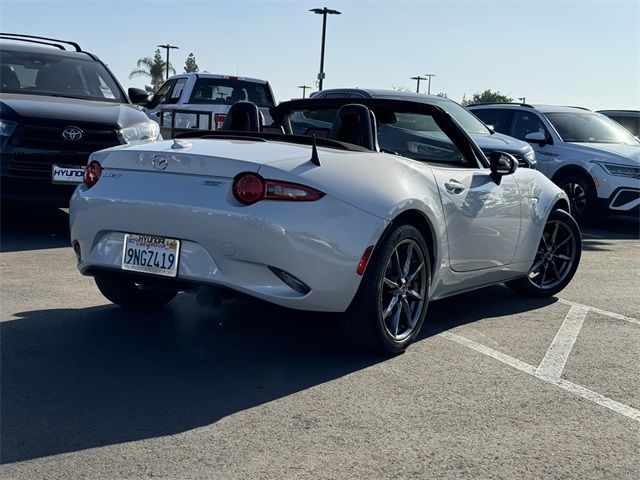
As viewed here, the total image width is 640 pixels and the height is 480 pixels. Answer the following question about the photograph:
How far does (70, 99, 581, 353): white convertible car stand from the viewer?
4445 mm

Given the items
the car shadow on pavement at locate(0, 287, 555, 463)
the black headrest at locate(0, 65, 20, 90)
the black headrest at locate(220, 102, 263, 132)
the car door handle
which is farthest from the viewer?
the black headrest at locate(0, 65, 20, 90)

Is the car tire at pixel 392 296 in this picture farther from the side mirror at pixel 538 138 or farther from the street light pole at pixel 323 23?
the street light pole at pixel 323 23

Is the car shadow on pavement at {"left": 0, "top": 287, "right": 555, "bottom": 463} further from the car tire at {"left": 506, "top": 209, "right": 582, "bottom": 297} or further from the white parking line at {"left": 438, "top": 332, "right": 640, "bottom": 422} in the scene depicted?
the car tire at {"left": 506, "top": 209, "right": 582, "bottom": 297}

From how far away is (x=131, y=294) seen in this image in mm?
5668

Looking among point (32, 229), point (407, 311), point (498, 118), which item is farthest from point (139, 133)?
point (498, 118)

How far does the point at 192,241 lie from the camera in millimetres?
4488

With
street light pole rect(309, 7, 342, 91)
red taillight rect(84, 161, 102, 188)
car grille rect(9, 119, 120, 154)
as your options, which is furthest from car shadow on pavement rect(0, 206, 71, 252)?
street light pole rect(309, 7, 342, 91)

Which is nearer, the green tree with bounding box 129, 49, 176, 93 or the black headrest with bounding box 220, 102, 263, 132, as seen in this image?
the black headrest with bounding box 220, 102, 263, 132

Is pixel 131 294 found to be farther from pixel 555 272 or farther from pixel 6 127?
pixel 6 127

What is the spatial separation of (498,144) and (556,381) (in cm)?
723

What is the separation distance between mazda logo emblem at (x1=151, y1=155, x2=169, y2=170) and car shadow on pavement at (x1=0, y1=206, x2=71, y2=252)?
3.65 metres

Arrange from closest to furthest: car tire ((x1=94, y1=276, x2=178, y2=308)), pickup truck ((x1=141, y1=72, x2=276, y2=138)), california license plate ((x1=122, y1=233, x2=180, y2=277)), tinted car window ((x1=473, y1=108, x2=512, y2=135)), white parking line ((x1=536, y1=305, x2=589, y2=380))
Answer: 1. california license plate ((x1=122, y1=233, x2=180, y2=277))
2. white parking line ((x1=536, y1=305, x2=589, y2=380))
3. car tire ((x1=94, y1=276, x2=178, y2=308))
4. pickup truck ((x1=141, y1=72, x2=276, y2=138))
5. tinted car window ((x1=473, y1=108, x2=512, y2=135))

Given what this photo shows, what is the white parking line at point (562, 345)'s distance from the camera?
16.0 ft

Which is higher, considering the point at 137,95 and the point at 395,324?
the point at 137,95
